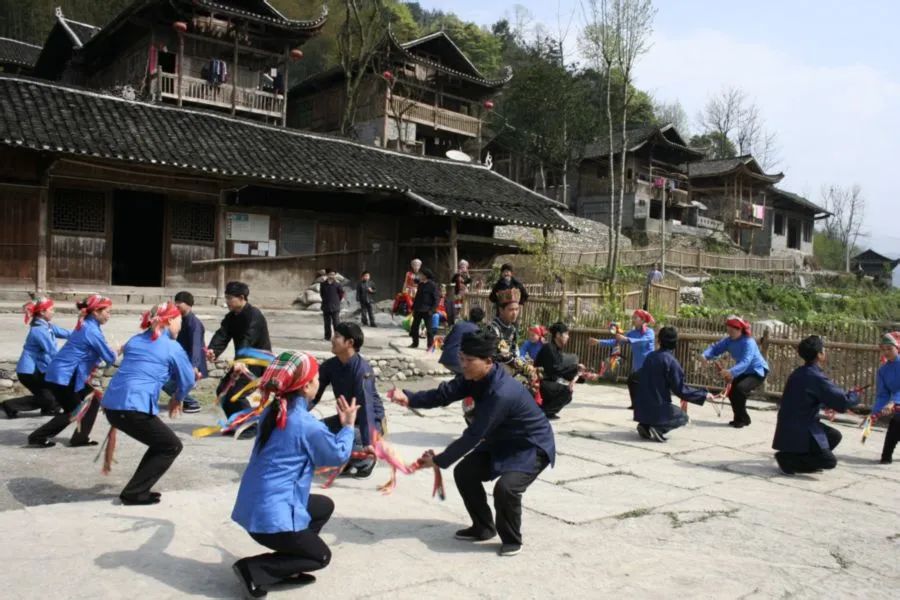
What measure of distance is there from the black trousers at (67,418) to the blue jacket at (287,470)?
3.03 meters

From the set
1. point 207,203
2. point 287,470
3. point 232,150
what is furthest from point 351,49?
point 287,470

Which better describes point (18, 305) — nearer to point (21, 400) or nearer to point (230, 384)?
point (21, 400)

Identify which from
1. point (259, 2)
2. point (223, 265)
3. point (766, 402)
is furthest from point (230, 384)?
point (259, 2)

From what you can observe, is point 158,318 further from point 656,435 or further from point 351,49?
point 351,49

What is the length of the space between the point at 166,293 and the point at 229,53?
46.9 ft

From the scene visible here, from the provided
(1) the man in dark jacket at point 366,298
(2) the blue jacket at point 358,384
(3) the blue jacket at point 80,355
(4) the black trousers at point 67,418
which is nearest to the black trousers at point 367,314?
(1) the man in dark jacket at point 366,298

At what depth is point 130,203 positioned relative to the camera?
1953 centimetres

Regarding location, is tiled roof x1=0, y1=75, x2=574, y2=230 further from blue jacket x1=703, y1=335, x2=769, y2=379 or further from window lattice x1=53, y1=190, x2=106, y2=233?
blue jacket x1=703, y1=335, x2=769, y2=379

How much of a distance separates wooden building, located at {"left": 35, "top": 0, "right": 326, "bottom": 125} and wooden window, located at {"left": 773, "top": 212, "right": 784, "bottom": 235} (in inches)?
1335

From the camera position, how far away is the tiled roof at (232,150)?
13977 millimetres

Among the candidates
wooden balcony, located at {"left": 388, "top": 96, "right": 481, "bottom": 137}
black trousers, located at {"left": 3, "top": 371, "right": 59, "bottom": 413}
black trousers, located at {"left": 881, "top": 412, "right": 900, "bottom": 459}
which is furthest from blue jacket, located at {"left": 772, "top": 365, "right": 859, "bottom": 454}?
wooden balcony, located at {"left": 388, "top": 96, "right": 481, "bottom": 137}

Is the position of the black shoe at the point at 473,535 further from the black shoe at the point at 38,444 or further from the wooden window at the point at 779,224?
the wooden window at the point at 779,224

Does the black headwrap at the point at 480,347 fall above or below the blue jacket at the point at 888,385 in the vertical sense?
above

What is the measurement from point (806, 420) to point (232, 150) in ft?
45.2
